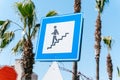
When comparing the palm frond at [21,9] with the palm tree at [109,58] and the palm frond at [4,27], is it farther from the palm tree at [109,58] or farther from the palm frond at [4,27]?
the palm tree at [109,58]

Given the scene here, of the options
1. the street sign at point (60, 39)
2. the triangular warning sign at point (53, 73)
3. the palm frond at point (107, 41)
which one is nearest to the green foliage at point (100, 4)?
the palm frond at point (107, 41)

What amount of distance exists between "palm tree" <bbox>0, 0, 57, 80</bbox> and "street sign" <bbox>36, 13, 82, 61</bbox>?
1362cm

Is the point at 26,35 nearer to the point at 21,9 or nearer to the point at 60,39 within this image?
the point at 21,9

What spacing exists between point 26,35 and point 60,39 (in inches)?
593

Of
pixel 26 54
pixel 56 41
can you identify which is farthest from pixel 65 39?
pixel 26 54

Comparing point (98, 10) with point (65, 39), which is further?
point (98, 10)

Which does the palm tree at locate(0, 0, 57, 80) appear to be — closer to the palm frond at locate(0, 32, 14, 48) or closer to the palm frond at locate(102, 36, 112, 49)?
the palm frond at locate(0, 32, 14, 48)

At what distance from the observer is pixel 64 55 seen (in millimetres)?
4957

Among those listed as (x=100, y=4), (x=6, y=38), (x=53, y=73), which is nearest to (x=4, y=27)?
(x=6, y=38)

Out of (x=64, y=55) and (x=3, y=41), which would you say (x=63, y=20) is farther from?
(x=3, y=41)

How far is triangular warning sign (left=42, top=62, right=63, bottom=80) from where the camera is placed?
4626mm

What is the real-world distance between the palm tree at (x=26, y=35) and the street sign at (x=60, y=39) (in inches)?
536

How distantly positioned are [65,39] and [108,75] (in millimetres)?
32523

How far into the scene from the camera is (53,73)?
474 centimetres
